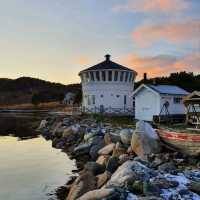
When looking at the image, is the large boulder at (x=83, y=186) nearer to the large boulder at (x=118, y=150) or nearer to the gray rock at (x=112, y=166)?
the gray rock at (x=112, y=166)

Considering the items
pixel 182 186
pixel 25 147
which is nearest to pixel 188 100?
pixel 182 186

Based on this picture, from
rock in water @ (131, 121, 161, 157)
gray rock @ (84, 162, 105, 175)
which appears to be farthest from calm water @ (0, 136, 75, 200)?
rock in water @ (131, 121, 161, 157)

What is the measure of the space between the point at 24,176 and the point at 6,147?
14865 millimetres

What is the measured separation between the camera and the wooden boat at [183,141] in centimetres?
2059

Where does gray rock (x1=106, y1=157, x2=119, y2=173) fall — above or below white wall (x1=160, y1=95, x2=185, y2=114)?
below

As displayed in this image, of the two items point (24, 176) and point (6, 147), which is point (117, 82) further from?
point (24, 176)

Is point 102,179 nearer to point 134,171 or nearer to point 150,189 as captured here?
point 134,171

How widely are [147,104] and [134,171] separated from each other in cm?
2591

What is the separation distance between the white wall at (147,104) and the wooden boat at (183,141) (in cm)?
1662

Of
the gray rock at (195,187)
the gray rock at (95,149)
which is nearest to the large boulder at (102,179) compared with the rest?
the gray rock at (195,187)

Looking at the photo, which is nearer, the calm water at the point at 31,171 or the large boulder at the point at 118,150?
the calm water at the point at 31,171

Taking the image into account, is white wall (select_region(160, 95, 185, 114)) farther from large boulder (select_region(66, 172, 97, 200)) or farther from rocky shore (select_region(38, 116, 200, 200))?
large boulder (select_region(66, 172, 97, 200))

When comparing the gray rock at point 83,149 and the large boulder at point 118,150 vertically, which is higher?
the large boulder at point 118,150

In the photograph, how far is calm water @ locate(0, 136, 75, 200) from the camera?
18.9m
